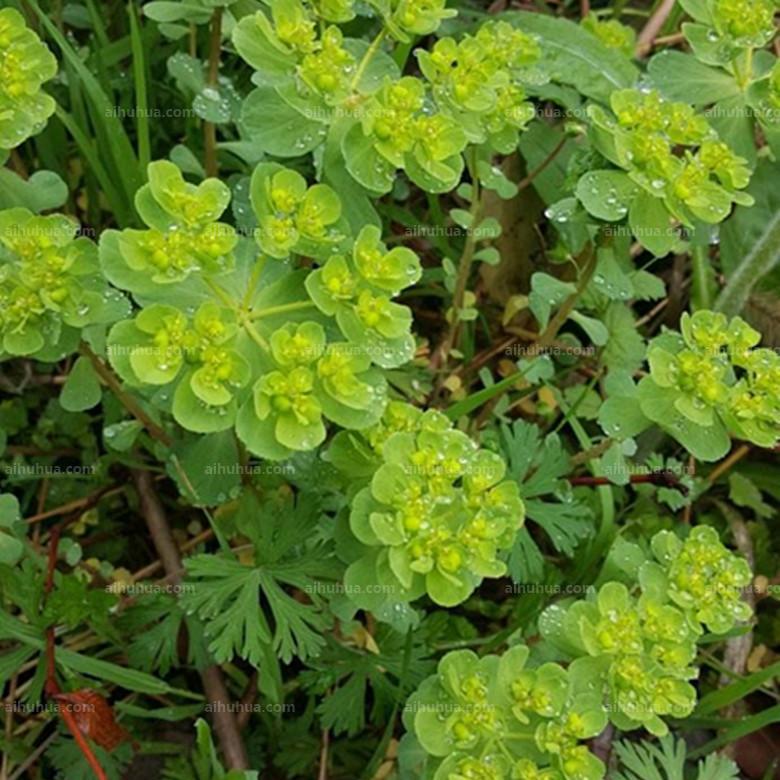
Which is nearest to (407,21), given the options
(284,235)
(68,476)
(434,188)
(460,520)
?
(434,188)

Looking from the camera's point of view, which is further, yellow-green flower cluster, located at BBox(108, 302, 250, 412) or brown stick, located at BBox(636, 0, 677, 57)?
brown stick, located at BBox(636, 0, 677, 57)

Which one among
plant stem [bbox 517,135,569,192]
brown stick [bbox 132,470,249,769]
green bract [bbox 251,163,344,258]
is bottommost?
brown stick [bbox 132,470,249,769]

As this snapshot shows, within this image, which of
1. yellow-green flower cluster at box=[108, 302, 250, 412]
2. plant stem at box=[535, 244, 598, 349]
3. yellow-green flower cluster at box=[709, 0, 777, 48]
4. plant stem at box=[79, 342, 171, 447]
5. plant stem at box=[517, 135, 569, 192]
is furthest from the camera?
plant stem at box=[517, 135, 569, 192]

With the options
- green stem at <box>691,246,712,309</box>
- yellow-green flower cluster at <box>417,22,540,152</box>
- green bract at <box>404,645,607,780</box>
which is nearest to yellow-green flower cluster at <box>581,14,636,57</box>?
green stem at <box>691,246,712,309</box>

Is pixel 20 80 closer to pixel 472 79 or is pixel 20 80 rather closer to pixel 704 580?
pixel 472 79

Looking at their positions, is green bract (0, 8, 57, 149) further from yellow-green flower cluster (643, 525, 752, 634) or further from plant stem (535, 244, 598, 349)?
yellow-green flower cluster (643, 525, 752, 634)

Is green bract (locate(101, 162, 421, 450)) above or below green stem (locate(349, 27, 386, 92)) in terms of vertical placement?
below

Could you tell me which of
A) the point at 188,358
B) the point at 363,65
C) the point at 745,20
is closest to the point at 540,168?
the point at 745,20

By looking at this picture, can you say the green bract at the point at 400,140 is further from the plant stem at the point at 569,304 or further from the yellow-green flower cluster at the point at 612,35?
the yellow-green flower cluster at the point at 612,35
